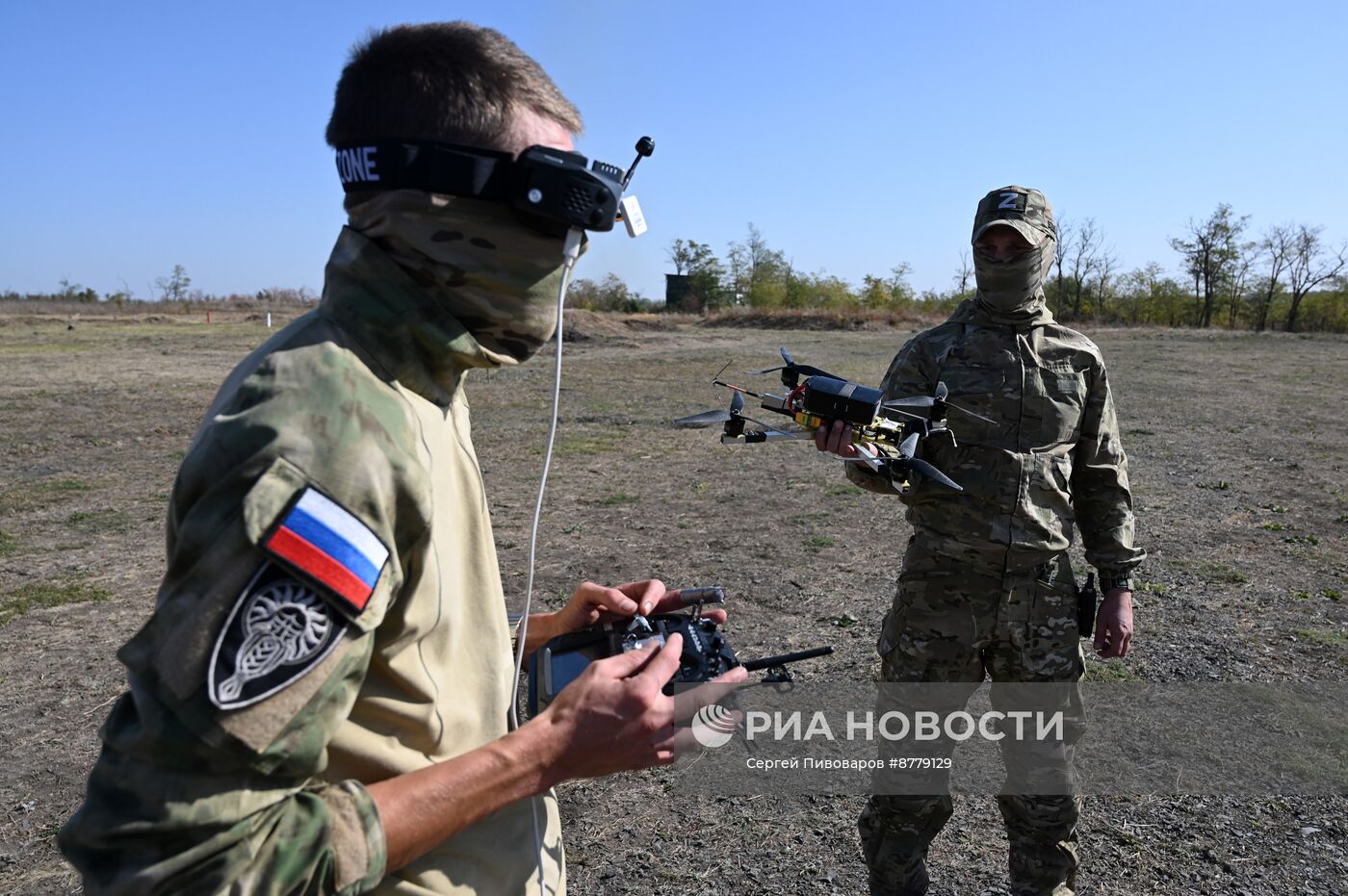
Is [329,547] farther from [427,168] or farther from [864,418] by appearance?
[864,418]

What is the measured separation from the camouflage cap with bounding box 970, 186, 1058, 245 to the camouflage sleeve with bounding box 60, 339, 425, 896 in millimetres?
3246

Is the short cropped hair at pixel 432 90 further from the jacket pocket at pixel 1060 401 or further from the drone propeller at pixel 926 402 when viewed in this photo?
the jacket pocket at pixel 1060 401

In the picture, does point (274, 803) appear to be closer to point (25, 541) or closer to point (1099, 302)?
point (25, 541)

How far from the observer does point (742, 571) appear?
296 inches

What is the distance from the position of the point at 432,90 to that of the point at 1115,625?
3393 millimetres

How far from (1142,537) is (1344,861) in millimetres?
5039

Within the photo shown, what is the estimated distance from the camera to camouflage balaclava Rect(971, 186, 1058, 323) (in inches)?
146

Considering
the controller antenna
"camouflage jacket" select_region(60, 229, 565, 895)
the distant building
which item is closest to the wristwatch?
the controller antenna

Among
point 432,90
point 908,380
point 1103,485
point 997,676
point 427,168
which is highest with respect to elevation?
point 432,90

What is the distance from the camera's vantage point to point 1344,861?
12.7 feet

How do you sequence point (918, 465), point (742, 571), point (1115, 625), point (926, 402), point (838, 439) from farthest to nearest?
1. point (742, 571)
2. point (1115, 625)
3. point (926, 402)
4. point (838, 439)
5. point (918, 465)

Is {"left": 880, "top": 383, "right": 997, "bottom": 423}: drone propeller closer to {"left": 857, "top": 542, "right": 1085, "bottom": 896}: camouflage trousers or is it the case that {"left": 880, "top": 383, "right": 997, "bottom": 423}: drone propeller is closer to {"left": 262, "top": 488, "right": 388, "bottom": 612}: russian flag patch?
{"left": 857, "top": 542, "right": 1085, "bottom": 896}: camouflage trousers

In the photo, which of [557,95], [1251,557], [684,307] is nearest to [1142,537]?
[1251,557]

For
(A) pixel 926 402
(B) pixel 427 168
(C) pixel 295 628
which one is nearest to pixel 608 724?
(C) pixel 295 628
